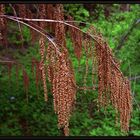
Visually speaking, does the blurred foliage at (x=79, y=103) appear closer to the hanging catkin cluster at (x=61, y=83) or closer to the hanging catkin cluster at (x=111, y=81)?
the hanging catkin cluster at (x=111, y=81)

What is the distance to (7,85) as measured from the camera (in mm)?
5305

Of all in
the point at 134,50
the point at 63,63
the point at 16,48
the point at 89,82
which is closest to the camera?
the point at 63,63

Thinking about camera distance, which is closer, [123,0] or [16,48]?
[123,0]

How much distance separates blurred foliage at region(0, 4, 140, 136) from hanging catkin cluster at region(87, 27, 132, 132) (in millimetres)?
3022

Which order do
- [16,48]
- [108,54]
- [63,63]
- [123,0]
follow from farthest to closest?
[16,48] < [123,0] < [108,54] < [63,63]

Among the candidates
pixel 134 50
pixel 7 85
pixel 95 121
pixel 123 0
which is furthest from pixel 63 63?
pixel 7 85

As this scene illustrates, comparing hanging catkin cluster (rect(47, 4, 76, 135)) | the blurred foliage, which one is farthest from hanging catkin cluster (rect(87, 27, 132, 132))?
the blurred foliage

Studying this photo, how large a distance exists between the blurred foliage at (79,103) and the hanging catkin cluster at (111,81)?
9.91ft

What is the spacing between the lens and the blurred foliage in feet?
15.3

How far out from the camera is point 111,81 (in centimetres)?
151

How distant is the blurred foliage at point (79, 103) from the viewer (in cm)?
465

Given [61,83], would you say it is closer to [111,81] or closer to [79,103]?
[111,81]

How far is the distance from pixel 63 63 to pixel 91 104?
377 cm

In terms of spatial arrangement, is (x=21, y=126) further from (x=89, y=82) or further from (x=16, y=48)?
(x=16, y=48)
